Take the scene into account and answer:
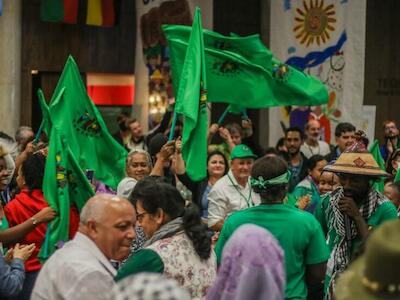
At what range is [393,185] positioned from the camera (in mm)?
7273

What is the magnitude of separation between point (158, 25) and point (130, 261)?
10.6 meters

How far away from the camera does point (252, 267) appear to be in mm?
3795

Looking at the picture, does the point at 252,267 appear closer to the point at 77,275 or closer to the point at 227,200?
the point at 77,275

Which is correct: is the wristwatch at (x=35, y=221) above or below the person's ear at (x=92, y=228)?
below

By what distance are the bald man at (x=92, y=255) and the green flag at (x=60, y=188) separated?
2.20m

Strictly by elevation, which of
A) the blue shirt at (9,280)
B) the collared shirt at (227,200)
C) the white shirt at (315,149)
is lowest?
the blue shirt at (9,280)

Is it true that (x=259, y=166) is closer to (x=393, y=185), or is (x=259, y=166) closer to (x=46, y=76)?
(x=393, y=185)

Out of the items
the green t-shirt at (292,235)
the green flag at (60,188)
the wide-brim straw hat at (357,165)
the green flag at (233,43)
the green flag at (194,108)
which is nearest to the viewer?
the green t-shirt at (292,235)

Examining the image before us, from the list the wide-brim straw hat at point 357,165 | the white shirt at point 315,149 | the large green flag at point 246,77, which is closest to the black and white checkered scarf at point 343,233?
the wide-brim straw hat at point 357,165

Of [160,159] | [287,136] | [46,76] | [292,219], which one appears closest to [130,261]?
[292,219]

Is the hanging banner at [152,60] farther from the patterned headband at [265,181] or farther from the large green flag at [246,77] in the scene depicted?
the patterned headband at [265,181]

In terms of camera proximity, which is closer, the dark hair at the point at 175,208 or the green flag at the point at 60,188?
the dark hair at the point at 175,208

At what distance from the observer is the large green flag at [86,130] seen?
27.1ft

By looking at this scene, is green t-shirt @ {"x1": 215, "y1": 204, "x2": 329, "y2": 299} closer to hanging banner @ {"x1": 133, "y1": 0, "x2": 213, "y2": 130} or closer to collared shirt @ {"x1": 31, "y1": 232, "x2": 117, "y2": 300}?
collared shirt @ {"x1": 31, "y1": 232, "x2": 117, "y2": 300}
